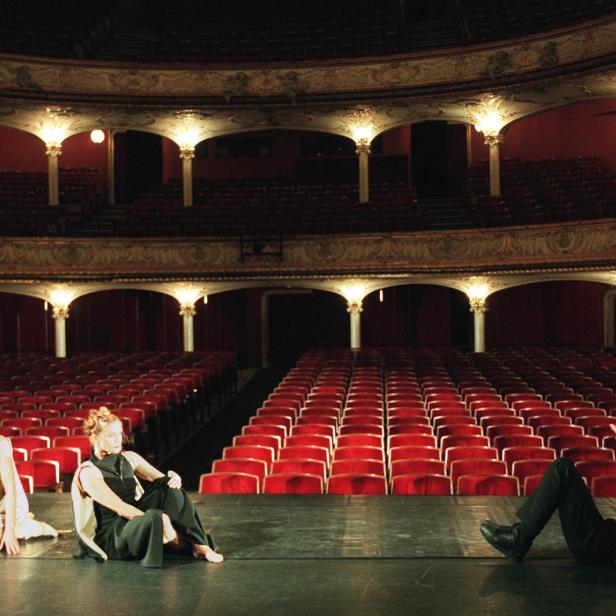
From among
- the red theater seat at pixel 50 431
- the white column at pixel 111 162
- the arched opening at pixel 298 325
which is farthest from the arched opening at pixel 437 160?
the red theater seat at pixel 50 431

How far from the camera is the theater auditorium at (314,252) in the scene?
7836 mm

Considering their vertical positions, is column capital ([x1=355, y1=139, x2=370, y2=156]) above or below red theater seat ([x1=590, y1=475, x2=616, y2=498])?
above

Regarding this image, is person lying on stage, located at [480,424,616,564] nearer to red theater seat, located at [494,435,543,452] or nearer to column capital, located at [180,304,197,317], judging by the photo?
red theater seat, located at [494,435,543,452]

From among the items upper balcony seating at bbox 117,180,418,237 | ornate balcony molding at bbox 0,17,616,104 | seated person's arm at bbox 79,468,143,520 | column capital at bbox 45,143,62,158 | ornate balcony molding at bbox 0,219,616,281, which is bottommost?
seated person's arm at bbox 79,468,143,520

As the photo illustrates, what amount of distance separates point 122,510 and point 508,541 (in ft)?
6.50

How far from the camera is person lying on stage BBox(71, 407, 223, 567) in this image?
4543 mm

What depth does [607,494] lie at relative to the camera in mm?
6434

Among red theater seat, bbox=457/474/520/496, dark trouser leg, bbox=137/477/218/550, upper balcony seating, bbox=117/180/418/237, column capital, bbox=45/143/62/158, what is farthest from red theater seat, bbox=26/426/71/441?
column capital, bbox=45/143/62/158

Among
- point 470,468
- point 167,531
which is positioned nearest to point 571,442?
point 470,468

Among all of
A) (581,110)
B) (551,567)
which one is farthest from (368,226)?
(551,567)

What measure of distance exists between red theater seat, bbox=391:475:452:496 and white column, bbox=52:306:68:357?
45.5 feet

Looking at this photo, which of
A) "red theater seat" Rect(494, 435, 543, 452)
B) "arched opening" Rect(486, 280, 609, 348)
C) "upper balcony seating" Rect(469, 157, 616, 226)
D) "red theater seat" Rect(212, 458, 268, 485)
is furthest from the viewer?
"arched opening" Rect(486, 280, 609, 348)

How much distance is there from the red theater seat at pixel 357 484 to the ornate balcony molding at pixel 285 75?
13.2 meters

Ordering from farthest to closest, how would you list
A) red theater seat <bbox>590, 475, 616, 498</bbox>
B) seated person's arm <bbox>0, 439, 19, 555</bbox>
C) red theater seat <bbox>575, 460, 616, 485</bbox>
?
red theater seat <bbox>575, 460, 616, 485</bbox> < red theater seat <bbox>590, 475, 616, 498</bbox> < seated person's arm <bbox>0, 439, 19, 555</bbox>
